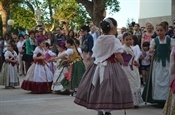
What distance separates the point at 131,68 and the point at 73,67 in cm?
246

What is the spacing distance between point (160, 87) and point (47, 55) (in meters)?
3.86

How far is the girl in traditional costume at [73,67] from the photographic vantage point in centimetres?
1012

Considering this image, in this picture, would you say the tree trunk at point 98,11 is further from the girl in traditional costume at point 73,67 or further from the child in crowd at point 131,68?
the child in crowd at point 131,68

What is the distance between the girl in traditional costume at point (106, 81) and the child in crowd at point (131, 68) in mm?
1488

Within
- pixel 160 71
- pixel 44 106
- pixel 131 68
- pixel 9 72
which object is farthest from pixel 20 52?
pixel 160 71

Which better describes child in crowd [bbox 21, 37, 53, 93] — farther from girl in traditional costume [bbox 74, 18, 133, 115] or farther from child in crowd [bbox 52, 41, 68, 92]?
girl in traditional costume [bbox 74, 18, 133, 115]

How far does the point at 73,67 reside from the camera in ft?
33.4

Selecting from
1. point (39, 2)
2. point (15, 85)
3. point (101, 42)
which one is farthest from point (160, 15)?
point (39, 2)

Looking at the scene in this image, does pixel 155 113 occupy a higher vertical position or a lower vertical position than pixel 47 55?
lower

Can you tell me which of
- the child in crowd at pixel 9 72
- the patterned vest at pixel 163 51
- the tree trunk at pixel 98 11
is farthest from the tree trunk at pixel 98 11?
the patterned vest at pixel 163 51

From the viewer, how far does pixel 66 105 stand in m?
8.55

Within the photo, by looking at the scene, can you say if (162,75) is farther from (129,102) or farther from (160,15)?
(160,15)

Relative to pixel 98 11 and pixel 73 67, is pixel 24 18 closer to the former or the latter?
pixel 98 11

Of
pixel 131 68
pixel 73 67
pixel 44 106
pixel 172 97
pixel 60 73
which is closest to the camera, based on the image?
pixel 172 97
